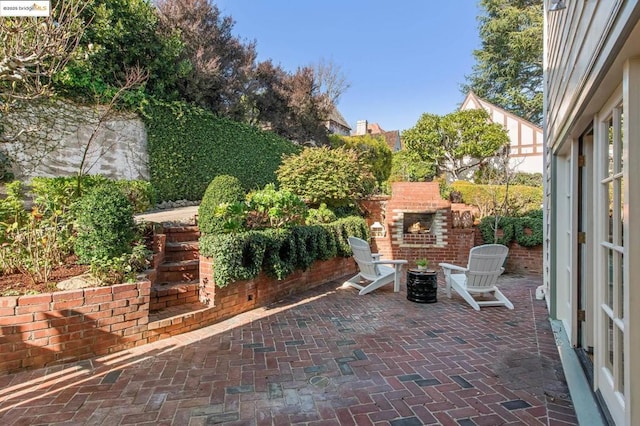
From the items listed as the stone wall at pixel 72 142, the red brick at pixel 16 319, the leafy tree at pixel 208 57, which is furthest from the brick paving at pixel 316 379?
the leafy tree at pixel 208 57

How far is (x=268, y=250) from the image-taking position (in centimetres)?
479

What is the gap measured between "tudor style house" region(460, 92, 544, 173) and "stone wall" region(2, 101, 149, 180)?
16.0 metres

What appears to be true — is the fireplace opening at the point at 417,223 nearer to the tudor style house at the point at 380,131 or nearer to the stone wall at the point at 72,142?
the stone wall at the point at 72,142

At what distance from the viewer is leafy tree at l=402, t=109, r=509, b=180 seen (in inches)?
591

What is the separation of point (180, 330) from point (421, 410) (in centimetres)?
258

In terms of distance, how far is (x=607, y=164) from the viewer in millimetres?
2158

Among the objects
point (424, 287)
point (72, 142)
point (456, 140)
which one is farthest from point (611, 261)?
point (456, 140)

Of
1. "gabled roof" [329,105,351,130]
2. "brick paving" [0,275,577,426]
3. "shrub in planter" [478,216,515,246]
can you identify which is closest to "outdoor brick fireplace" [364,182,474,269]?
"shrub in planter" [478,216,515,246]

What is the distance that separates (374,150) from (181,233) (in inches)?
533

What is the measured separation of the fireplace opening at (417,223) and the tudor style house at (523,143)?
436 inches

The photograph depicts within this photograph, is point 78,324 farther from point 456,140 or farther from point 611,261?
point 456,140

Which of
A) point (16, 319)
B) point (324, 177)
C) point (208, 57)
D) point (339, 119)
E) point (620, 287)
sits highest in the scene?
point (339, 119)

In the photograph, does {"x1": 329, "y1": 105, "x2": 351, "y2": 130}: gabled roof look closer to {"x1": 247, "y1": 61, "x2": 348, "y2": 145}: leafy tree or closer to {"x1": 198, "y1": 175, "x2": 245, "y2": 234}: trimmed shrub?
{"x1": 247, "y1": 61, "x2": 348, "y2": 145}: leafy tree

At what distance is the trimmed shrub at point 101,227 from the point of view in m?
3.38
